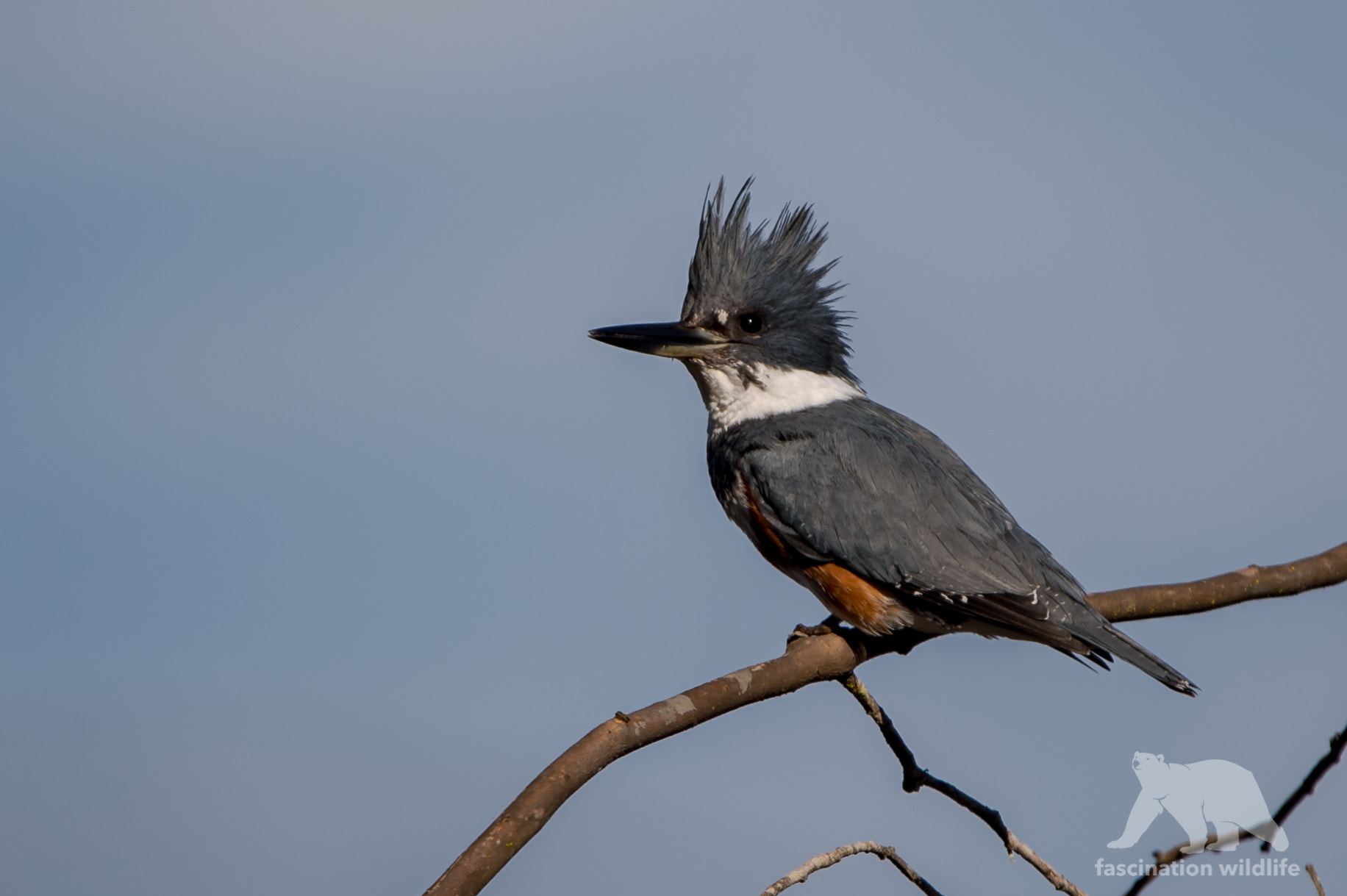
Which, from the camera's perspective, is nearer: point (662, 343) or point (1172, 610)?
point (1172, 610)

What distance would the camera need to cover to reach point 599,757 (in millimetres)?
2367

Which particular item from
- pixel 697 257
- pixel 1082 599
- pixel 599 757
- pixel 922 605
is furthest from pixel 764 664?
pixel 697 257

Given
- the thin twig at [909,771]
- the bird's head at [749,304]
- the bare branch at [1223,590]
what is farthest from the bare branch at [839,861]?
the bird's head at [749,304]

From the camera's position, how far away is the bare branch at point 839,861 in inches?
98.0

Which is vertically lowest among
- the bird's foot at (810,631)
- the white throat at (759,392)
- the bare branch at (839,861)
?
the bare branch at (839,861)

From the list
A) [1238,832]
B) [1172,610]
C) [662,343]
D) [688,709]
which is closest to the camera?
[688,709]

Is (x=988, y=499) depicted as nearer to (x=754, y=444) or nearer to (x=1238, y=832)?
(x=754, y=444)

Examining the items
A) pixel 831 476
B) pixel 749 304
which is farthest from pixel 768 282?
pixel 831 476

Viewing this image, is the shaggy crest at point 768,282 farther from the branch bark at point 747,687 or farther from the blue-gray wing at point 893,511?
the branch bark at point 747,687

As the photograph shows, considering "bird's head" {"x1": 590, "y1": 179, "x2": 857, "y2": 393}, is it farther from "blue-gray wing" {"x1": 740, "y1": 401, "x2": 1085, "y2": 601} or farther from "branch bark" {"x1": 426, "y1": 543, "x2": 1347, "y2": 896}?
"branch bark" {"x1": 426, "y1": 543, "x2": 1347, "y2": 896}

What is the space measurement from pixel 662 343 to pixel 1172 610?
1.83 m

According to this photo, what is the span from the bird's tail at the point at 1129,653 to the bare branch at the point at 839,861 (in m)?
0.95

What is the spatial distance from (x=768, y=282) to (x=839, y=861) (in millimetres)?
2217

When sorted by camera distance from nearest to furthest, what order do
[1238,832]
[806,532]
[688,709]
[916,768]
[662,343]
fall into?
[688,709], [1238,832], [916,768], [806,532], [662,343]
